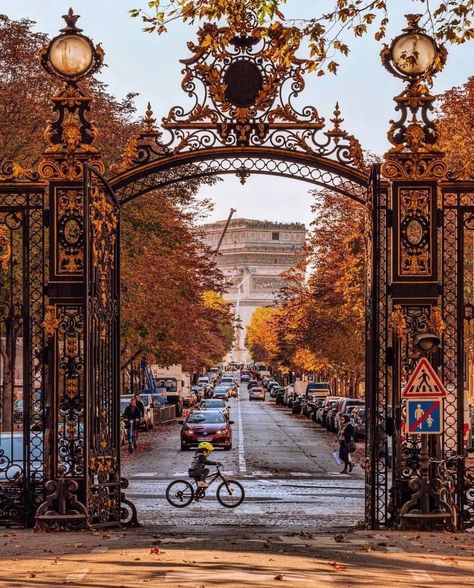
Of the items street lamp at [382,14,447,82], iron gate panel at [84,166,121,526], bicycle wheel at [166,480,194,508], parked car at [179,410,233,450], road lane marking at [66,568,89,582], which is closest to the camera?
road lane marking at [66,568,89,582]

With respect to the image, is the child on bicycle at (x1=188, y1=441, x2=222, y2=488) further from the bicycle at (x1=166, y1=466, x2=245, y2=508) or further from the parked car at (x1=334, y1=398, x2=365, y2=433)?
the parked car at (x1=334, y1=398, x2=365, y2=433)

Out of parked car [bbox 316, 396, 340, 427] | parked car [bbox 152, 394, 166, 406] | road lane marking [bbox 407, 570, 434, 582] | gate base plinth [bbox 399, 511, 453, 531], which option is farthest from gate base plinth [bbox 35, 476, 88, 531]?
parked car [bbox 152, 394, 166, 406]

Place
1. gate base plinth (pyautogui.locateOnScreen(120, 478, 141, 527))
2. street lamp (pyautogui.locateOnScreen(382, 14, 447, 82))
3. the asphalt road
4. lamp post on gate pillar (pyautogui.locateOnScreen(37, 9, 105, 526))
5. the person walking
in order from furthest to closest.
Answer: the person walking
the asphalt road
gate base plinth (pyautogui.locateOnScreen(120, 478, 141, 527))
lamp post on gate pillar (pyautogui.locateOnScreen(37, 9, 105, 526))
street lamp (pyautogui.locateOnScreen(382, 14, 447, 82))

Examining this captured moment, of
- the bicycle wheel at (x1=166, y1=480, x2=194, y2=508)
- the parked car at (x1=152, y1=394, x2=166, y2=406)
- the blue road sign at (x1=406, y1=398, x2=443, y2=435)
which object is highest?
the blue road sign at (x1=406, y1=398, x2=443, y2=435)

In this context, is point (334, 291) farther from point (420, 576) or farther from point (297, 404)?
point (420, 576)

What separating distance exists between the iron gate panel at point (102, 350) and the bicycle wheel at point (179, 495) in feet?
23.1

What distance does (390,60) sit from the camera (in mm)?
20062

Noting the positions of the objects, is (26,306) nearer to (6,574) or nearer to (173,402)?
(6,574)

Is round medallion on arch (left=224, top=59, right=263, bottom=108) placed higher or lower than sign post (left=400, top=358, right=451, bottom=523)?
higher

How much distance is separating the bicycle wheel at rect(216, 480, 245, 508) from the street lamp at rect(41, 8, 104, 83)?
977 cm

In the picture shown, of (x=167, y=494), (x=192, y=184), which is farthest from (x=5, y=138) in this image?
(x=167, y=494)

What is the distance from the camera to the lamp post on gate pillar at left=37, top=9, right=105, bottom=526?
20.0 meters

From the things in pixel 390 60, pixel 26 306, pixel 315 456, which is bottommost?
pixel 315 456

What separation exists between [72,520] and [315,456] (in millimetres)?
26093
